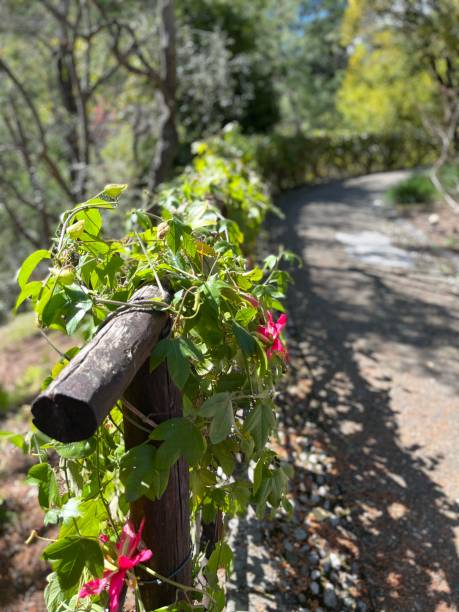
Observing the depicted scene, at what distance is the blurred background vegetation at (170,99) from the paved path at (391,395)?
1.90 metres

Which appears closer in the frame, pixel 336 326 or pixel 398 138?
pixel 336 326

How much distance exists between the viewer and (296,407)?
11.0 ft

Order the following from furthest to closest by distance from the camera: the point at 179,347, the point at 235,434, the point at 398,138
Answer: the point at 398,138 < the point at 235,434 < the point at 179,347

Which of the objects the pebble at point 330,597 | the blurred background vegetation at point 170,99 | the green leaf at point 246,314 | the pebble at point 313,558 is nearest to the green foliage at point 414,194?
the blurred background vegetation at point 170,99

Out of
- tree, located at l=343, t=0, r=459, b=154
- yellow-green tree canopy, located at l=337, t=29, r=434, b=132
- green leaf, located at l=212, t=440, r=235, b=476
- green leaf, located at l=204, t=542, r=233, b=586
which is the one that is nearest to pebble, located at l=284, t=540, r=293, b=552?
green leaf, located at l=204, t=542, r=233, b=586

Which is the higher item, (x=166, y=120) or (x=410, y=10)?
(x=410, y=10)

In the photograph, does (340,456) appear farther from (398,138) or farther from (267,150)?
(398,138)

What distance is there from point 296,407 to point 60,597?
2.39 m

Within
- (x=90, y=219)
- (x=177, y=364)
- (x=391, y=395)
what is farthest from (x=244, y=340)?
(x=391, y=395)

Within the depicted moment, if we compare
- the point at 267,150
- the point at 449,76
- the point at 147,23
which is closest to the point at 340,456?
the point at 147,23

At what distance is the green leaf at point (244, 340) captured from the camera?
1147 mm

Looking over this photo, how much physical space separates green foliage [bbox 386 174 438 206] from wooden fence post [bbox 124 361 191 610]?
868cm

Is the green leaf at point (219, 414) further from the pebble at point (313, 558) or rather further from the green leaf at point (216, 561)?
the pebble at point (313, 558)

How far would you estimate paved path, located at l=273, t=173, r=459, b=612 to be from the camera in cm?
232
